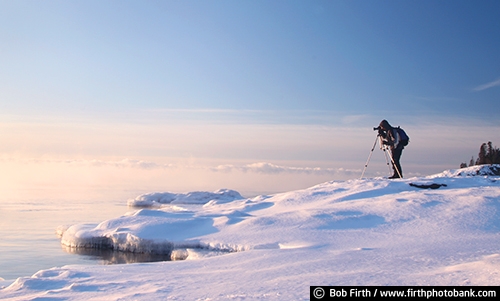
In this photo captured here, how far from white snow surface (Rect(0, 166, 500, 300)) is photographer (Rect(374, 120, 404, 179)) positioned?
3.11m

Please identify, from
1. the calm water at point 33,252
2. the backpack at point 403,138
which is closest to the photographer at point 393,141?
the backpack at point 403,138

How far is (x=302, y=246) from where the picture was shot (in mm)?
12500

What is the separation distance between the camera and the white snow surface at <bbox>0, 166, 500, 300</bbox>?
7555 mm

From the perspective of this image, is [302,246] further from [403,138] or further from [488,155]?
[488,155]

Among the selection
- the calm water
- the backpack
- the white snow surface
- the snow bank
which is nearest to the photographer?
the backpack

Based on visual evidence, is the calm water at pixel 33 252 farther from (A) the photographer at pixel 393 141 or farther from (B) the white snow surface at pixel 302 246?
(A) the photographer at pixel 393 141

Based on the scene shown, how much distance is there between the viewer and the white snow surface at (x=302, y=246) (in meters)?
7.55

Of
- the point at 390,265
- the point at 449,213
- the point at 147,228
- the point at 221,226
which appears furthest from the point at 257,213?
the point at 390,265

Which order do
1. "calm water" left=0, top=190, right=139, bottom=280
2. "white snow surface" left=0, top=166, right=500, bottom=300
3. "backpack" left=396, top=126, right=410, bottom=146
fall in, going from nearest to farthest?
"white snow surface" left=0, top=166, right=500, bottom=300 → "calm water" left=0, top=190, right=139, bottom=280 → "backpack" left=396, top=126, right=410, bottom=146

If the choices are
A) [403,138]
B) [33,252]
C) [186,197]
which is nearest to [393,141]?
[403,138]

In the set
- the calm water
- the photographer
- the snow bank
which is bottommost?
the calm water

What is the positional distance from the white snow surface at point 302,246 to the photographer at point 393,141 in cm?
311

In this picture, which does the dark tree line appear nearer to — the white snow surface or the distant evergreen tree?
the distant evergreen tree

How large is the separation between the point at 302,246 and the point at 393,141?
13.6 meters
